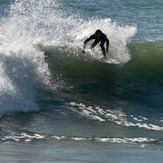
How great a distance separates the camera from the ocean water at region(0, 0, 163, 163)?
13922mm

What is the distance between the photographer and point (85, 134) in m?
15.8

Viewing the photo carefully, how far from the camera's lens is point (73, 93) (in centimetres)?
2019

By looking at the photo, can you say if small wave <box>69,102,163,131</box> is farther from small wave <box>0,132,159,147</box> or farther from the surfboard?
the surfboard

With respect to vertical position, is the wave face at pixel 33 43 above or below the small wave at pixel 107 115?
above

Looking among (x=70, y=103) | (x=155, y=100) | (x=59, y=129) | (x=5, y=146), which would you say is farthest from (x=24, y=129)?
Answer: (x=155, y=100)

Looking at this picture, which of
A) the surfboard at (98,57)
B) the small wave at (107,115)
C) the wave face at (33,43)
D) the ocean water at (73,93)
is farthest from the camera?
the surfboard at (98,57)

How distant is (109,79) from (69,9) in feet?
55.2

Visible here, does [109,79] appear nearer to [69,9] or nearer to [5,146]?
[5,146]

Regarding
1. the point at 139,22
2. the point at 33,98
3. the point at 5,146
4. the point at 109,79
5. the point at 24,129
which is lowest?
the point at 5,146

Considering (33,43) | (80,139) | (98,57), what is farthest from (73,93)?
(80,139)

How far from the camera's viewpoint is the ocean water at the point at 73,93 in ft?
45.7

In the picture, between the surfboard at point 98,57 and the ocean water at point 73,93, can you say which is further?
the surfboard at point 98,57

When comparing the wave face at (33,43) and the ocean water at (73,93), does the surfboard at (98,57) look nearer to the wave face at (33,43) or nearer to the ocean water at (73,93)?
the ocean water at (73,93)

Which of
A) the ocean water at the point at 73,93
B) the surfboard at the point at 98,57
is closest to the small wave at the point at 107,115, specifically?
the ocean water at the point at 73,93
